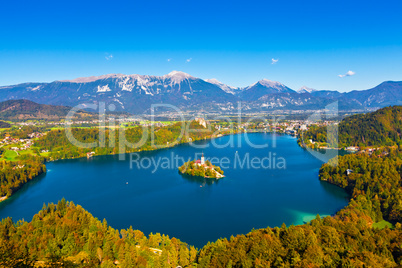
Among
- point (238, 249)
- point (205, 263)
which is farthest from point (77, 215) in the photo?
point (238, 249)

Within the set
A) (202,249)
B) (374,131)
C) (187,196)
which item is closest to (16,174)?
(187,196)

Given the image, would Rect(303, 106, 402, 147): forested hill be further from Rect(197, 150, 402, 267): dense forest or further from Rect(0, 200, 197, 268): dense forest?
Rect(0, 200, 197, 268): dense forest

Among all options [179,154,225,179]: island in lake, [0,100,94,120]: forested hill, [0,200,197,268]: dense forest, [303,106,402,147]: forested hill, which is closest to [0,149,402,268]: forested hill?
[0,200,197,268]: dense forest

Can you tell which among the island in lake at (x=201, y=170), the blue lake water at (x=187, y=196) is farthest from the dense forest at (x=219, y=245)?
the island in lake at (x=201, y=170)

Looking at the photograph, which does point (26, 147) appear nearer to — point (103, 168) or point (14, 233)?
point (103, 168)

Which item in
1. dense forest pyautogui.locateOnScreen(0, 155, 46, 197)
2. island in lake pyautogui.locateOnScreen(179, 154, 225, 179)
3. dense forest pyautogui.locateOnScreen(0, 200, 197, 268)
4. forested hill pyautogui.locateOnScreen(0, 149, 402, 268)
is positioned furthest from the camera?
island in lake pyautogui.locateOnScreen(179, 154, 225, 179)

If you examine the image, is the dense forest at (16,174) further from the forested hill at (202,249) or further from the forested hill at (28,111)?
the forested hill at (28,111)
